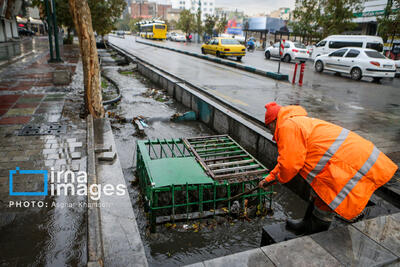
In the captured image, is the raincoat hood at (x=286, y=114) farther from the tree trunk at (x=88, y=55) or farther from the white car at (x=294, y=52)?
the white car at (x=294, y=52)

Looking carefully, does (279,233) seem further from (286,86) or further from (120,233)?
(286,86)

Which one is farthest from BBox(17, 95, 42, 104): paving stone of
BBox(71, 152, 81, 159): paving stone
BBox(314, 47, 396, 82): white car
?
BBox(314, 47, 396, 82): white car

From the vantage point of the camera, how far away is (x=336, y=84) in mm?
13102

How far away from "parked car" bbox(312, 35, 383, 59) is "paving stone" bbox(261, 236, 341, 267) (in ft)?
64.0

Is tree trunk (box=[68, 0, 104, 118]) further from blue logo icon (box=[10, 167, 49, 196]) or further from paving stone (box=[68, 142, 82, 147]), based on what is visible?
blue logo icon (box=[10, 167, 49, 196])

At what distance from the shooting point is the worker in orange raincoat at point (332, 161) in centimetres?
251

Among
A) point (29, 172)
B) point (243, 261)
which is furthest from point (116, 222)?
point (29, 172)

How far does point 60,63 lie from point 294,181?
44.8 feet

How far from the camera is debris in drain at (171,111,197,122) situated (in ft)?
27.4

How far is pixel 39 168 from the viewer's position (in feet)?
13.8

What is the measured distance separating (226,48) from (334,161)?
65.7 ft

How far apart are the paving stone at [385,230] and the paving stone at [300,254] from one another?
0.59m

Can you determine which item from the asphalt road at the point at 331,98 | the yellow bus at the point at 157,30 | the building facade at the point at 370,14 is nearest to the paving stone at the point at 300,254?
the asphalt road at the point at 331,98

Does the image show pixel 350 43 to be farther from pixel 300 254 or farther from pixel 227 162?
pixel 300 254
